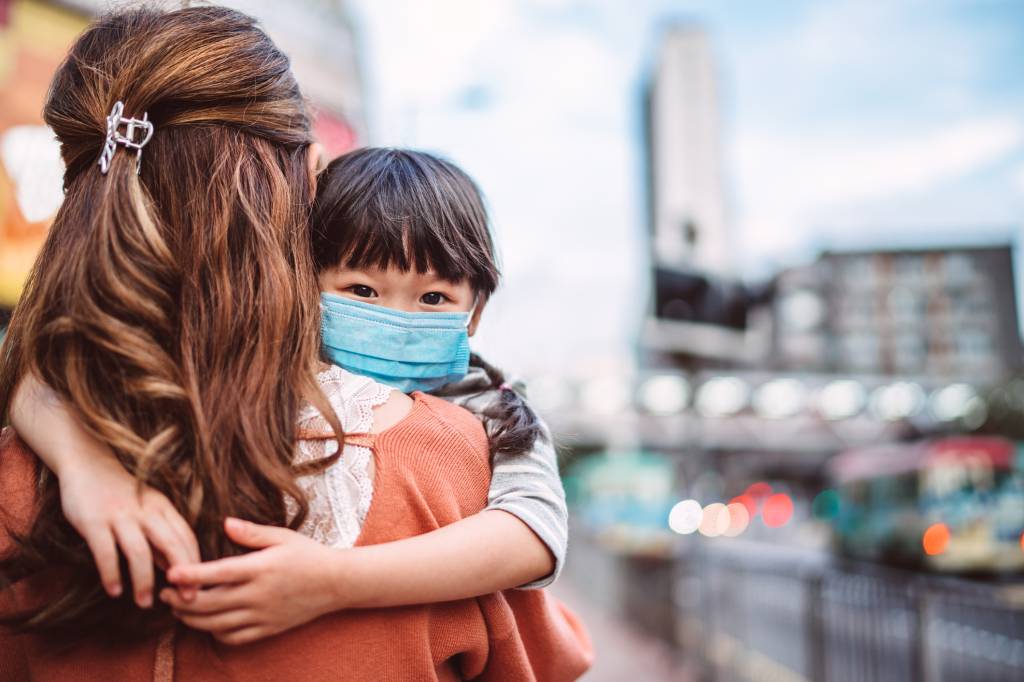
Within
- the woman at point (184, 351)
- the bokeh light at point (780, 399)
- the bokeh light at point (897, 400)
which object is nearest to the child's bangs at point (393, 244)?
the woman at point (184, 351)

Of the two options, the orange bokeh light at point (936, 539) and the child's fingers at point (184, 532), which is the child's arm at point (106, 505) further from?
the orange bokeh light at point (936, 539)

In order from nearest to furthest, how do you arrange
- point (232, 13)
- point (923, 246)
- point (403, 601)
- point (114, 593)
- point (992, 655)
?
point (114, 593) < point (403, 601) < point (232, 13) < point (992, 655) < point (923, 246)

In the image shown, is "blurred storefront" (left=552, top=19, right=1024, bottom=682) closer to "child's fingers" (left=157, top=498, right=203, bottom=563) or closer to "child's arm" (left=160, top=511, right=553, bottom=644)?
"child's arm" (left=160, top=511, right=553, bottom=644)

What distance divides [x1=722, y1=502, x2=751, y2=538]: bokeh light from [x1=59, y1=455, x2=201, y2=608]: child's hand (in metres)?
37.0

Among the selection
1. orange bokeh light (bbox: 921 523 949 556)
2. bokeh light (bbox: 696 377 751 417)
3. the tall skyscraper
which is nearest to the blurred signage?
orange bokeh light (bbox: 921 523 949 556)

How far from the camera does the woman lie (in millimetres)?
1104

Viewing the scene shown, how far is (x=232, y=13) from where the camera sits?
137 centimetres

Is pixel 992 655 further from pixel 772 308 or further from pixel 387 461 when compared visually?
pixel 387 461

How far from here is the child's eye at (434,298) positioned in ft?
4.74

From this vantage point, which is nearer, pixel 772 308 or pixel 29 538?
pixel 29 538

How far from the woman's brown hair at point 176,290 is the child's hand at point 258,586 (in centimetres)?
5

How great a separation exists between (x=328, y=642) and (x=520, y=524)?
0.32m

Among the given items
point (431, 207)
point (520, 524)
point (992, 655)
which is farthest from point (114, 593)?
point (992, 655)

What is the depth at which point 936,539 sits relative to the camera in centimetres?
1323
